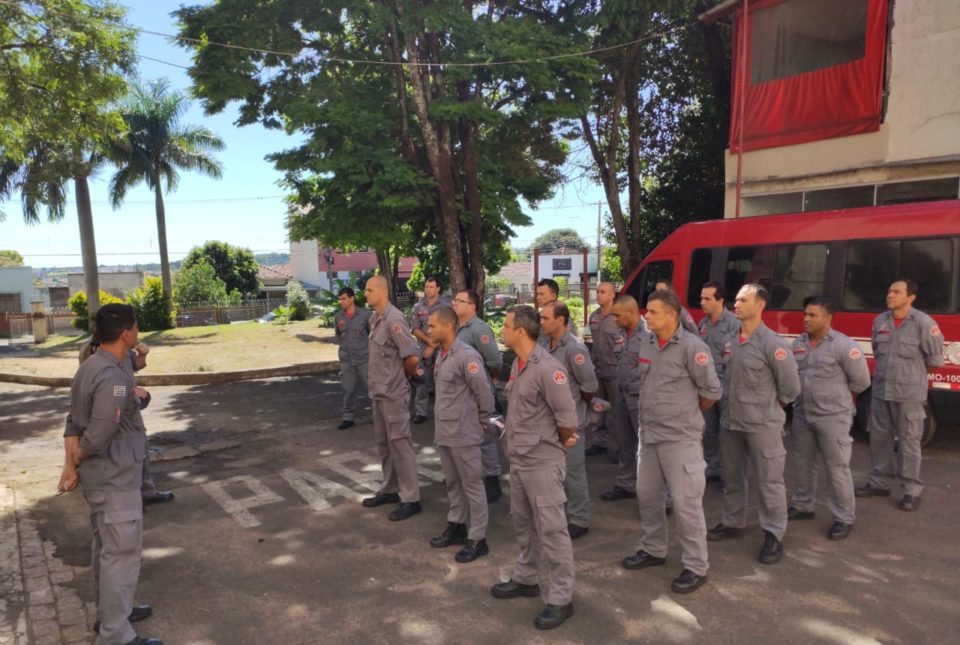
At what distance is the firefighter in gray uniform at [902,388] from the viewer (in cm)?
547

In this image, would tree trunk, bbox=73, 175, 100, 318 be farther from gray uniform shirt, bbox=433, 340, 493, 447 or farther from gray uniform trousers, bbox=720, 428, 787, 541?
gray uniform trousers, bbox=720, 428, 787, 541

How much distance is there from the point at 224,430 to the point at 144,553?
12.8ft

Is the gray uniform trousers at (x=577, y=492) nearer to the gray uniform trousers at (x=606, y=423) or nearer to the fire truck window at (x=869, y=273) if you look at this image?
the gray uniform trousers at (x=606, y=423)

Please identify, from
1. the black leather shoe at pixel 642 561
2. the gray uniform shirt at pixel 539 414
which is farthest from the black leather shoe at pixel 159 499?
the black leather shoe at pixel 642 561

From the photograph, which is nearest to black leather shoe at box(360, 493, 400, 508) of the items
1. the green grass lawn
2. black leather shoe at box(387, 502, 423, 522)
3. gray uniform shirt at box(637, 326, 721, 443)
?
black leather shoe at box(387, 502, 423, 522)

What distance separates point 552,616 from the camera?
3.74 meters

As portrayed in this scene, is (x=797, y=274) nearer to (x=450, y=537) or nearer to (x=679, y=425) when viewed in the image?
(x=679, y=425)

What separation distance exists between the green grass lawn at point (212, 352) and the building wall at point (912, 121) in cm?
1070

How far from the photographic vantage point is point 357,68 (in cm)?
1301

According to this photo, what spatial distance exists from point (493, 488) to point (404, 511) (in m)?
0.85

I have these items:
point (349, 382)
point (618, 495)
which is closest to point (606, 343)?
point (618, 495)

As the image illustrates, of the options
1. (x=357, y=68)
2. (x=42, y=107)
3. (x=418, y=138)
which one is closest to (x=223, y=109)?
(x=357, y=68)

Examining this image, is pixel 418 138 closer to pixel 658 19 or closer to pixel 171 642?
pixel 658 19

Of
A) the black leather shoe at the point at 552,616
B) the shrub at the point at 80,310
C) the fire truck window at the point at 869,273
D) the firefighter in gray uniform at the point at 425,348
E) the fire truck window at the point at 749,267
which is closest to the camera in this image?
the black leather shoe at the point at 552,616
